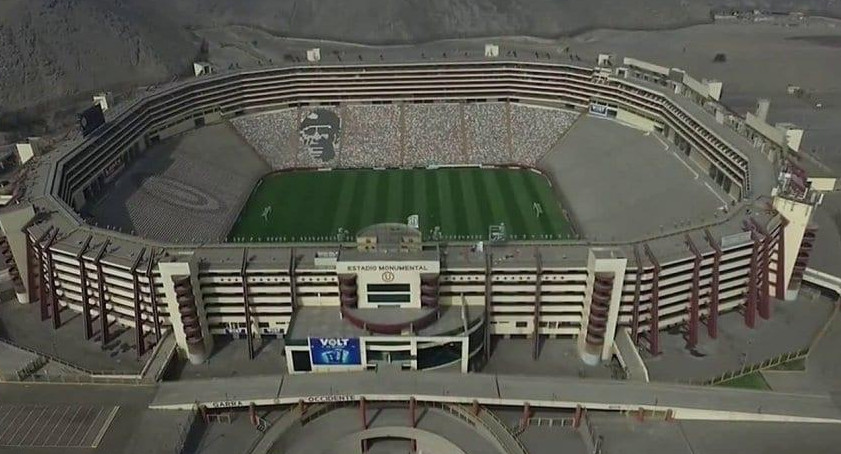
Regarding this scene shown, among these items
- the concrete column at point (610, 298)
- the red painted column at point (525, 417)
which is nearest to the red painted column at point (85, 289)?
the red painted column at point (525, 417)

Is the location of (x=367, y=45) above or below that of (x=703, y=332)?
above

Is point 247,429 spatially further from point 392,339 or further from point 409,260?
point 409,260

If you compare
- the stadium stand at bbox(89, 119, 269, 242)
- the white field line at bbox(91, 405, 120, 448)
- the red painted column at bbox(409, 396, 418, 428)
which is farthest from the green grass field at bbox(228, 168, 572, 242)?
the white field line at bbox(91, 405, 120, 448)

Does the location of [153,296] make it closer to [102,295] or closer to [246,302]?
[102,295]

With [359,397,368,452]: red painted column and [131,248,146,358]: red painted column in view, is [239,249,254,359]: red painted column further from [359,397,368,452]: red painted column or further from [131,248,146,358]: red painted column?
[359,397,368,452]: red painted column

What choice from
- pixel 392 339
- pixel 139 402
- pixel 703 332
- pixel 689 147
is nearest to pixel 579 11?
pixel 689 147

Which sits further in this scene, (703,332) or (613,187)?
(613,187)

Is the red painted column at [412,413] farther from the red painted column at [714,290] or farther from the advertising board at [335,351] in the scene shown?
the red painted column at [714,290]
